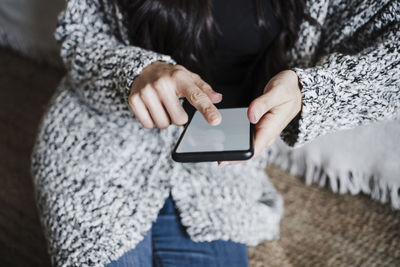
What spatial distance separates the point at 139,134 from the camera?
537 millimetres

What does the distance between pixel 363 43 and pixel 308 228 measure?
1.32ft

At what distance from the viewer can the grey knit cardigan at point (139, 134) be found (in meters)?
0.45

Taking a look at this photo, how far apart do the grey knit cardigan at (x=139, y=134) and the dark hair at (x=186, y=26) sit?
0.06ft

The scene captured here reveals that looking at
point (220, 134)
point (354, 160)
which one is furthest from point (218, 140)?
point (354, 160)

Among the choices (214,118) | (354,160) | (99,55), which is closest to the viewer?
(214,118)

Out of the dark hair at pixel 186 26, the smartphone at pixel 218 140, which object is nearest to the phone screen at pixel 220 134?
the smartphone at pixel 218 140

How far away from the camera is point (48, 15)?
1.04m

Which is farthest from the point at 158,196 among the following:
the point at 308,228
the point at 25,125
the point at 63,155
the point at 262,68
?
the point at 25,125

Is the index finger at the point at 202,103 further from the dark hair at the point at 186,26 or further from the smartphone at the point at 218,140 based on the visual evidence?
the dark hair at the point at 186,26

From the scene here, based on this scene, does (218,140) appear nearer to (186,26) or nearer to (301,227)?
(186,26)

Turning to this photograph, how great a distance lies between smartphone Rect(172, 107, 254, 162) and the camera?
370 millimetres

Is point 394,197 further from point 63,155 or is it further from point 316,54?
point 63,155

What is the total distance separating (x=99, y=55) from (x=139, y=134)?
13 cm

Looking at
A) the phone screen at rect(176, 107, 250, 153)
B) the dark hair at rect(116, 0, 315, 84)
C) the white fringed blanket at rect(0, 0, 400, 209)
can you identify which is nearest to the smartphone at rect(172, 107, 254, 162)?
the phone screen at rect(176, 107, 250, 153)
